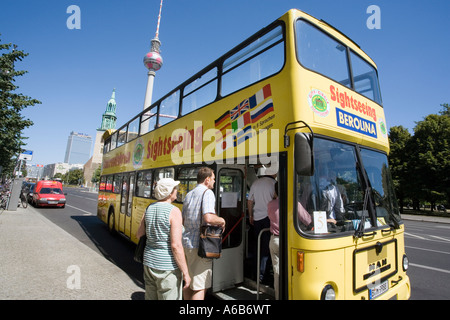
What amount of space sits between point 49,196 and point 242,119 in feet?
66.5

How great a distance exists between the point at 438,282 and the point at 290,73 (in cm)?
580

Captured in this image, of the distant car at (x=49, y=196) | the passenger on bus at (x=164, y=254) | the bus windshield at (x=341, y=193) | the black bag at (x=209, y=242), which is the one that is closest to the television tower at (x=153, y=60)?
the distant car at (x=49, y=196)

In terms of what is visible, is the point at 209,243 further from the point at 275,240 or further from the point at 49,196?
the point at 49,196

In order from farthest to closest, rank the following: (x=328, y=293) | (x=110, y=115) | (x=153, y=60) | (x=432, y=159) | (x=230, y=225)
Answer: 1. (x=110, y=115)
2. (x=153, y=60)
3. (x=432, y=159)
4. (x=230, y=225)
5. (x=328, y=293)

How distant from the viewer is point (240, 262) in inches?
166

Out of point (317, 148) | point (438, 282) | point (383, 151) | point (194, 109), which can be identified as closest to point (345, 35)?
point (383, 151)

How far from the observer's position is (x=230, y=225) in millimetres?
4301

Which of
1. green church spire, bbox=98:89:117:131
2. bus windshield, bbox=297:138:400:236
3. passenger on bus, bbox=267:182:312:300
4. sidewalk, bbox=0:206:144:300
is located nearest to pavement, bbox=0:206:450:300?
sidewalk, bbox=0:206:144:300

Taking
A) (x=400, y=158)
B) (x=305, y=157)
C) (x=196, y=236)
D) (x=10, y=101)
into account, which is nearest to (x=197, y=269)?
(x=196, y=236)

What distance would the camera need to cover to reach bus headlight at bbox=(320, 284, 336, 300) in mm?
2658

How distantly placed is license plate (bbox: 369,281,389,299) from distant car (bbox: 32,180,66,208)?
21.1 metres

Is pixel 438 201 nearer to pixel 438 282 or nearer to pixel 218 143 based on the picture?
pixel 438 282

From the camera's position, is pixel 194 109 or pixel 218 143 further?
pixel 194 109

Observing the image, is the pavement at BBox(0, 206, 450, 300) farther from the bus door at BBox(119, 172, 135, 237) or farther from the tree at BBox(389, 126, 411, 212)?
the tree at BBox(389, 126, 411, 212)
